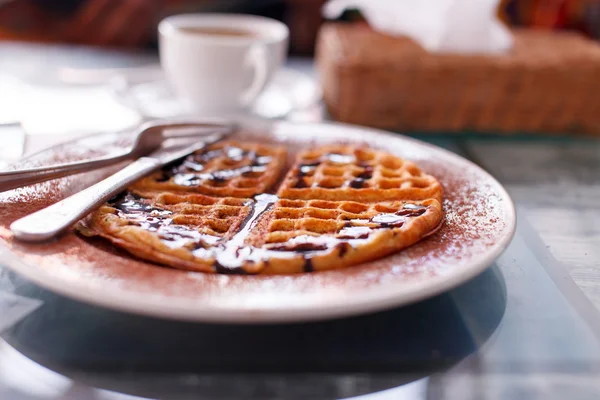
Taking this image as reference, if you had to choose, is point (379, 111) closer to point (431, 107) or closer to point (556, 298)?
point (431, 107)

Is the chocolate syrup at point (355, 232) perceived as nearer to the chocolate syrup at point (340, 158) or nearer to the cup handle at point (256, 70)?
the chocolate syrup at point (340, 158)

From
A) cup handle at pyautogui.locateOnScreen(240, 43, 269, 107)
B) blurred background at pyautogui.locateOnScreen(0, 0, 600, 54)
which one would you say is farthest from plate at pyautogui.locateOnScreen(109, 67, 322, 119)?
blurred background at pyautogui.locateOnScreen(0, 0, 600, 54)

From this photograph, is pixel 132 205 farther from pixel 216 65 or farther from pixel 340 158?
pixel 216 65

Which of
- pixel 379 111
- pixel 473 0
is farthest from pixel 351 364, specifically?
pixel 473 0

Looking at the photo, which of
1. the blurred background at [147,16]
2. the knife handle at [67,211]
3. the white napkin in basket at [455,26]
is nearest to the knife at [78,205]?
the knife handle at [67,211]

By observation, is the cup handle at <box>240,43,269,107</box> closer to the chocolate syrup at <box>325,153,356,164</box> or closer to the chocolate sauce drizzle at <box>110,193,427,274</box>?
the chocolate syrup at <box>325,153,356,164</box>
